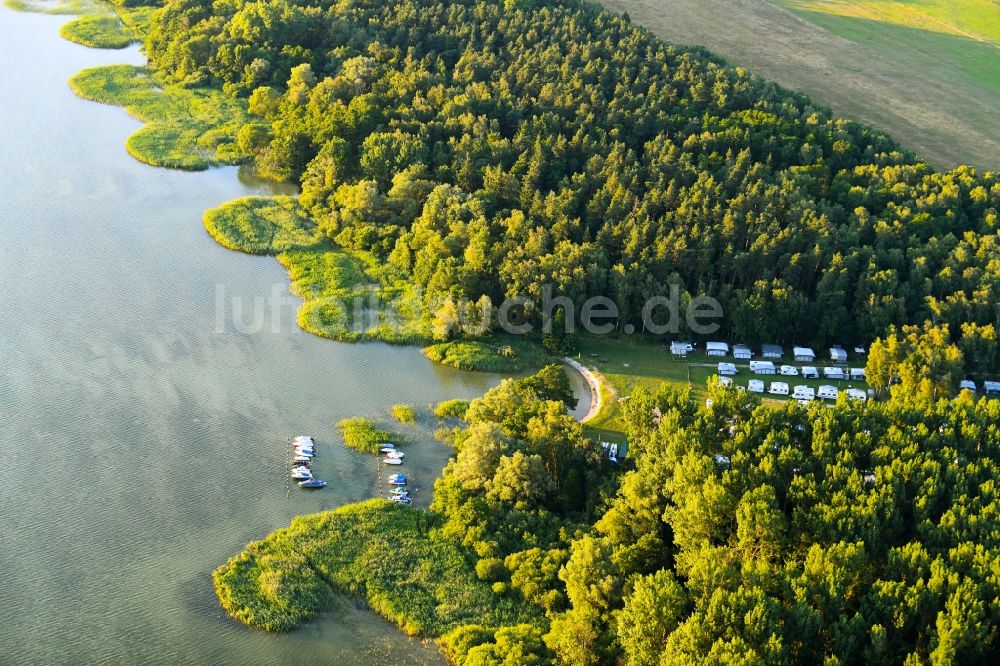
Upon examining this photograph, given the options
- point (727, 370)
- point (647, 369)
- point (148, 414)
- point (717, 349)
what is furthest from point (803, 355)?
point (148, 414)

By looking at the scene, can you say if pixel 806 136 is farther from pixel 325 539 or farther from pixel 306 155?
pixel 325 539

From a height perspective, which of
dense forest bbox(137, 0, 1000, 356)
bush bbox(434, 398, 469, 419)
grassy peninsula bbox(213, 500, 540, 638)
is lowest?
grassy peninsula bbox(213, 500, 540, 638)

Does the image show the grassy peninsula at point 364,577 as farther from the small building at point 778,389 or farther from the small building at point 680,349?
the small building at point 778,389

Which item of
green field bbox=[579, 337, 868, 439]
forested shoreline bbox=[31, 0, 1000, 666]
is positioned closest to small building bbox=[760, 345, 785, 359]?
green field bbox=[579, 337, 868, 439]

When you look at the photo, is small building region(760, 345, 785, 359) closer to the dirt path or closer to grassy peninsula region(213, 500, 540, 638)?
the dirt path

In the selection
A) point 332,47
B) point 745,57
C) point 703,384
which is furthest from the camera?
point 745,57

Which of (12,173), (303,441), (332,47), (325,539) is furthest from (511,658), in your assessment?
(332,47)
